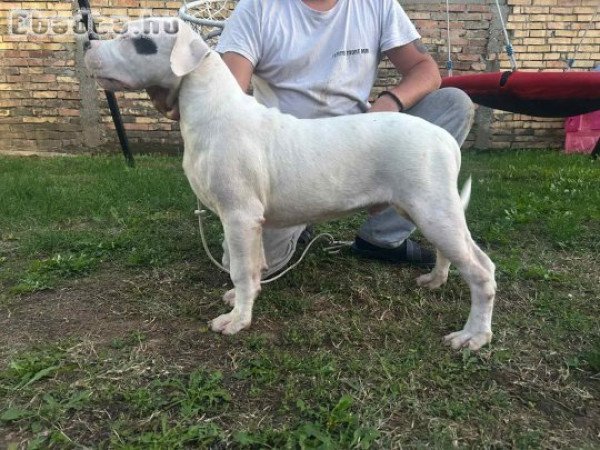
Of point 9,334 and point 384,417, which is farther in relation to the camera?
point 9,334

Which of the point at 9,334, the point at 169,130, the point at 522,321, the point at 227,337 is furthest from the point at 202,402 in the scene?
the point at 169,130

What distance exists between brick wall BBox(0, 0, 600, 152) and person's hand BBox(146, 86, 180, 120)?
5.03m

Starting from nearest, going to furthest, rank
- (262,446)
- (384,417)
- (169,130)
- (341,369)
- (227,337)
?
1. (262,446)
2. (384,417)
3. (341,369)
4. (227,337)
5. (169,130)

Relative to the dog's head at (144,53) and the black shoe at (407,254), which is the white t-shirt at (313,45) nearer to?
the dog's head at (144,53)

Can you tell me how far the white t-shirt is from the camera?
3.08 m

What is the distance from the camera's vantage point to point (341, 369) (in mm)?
2230

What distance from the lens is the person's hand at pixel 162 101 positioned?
245 cm

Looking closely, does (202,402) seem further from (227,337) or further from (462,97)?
(462,97)

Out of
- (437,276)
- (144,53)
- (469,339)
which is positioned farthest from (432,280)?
(144,53)

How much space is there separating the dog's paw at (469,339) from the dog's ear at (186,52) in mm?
1626

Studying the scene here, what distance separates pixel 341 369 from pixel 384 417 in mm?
333


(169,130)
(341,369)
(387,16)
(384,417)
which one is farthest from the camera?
(169,130)

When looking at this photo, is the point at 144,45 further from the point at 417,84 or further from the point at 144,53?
the point at 417,84

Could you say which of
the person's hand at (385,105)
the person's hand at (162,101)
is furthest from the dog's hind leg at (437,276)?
the person's hand at (162,101)
